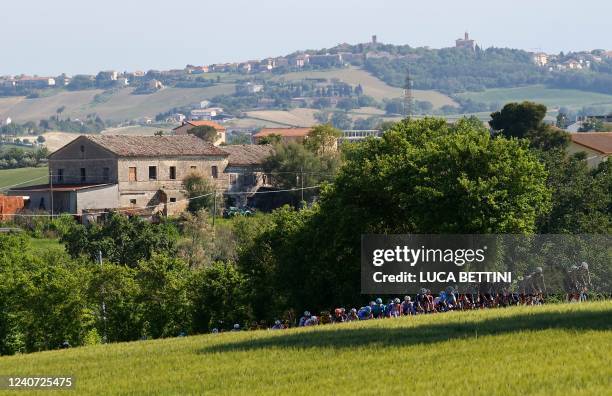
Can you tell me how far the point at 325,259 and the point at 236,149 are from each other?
67326 mm

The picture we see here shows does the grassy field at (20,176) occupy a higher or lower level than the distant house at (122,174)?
lower

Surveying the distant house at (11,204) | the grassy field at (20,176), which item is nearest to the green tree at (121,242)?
the distant house at (11,204)

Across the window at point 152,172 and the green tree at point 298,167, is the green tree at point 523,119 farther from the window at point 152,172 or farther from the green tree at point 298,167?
the window at point 152,172

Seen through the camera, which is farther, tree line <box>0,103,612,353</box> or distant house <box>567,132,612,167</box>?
distant house <box>567,132,612,167</box>

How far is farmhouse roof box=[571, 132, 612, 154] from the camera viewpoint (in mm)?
96975

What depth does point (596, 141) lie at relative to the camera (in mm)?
101688

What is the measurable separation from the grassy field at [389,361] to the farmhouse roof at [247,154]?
75.8 metres

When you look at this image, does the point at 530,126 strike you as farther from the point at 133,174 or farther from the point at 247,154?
the point at 133,174

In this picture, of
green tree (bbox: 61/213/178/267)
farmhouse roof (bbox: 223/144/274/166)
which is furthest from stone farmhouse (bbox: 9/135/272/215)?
green tree (bbox: 61/213/178/267)

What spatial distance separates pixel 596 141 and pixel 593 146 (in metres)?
3.67

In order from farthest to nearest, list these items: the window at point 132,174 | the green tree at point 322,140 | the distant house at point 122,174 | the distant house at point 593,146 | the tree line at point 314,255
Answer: the green tree at point 322,140 < the window at point 132,174 < the distant house at point 593,146 < the distant house at point 122,174 < the tree line at point 314,255

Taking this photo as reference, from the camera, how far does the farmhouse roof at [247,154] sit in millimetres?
104000

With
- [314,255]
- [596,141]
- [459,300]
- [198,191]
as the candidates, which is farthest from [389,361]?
[596,141]

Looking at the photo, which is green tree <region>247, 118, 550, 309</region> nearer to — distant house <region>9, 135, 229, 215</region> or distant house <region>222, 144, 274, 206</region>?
distant house <region>9, 135, 229, 215</region>
